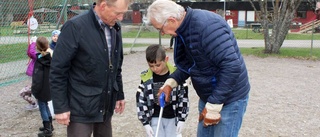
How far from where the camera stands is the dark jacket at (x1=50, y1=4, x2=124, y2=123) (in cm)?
254

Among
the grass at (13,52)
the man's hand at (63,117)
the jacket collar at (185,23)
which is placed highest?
the jacket collar at (185,23)

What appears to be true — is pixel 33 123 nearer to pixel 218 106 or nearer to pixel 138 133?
pixel 138 133

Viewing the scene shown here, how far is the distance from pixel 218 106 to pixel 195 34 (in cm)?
52

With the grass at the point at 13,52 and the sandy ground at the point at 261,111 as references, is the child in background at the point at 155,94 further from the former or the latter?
the grass at the point at 13,52

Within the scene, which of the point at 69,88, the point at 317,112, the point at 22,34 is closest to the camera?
the point at 69,88

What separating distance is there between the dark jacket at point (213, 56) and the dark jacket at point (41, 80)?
250 cm

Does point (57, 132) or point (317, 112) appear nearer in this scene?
point (57, 132)

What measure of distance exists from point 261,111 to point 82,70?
3.92 metres

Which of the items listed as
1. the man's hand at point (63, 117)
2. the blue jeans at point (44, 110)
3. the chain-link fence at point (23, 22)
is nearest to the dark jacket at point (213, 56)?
the man's hand at point (63, 117)

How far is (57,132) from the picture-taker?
15.6ft

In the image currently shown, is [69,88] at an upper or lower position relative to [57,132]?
upper

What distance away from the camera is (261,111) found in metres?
5.77

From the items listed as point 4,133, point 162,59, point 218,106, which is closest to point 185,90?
point 162,59

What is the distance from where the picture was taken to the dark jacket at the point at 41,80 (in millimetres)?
4516
